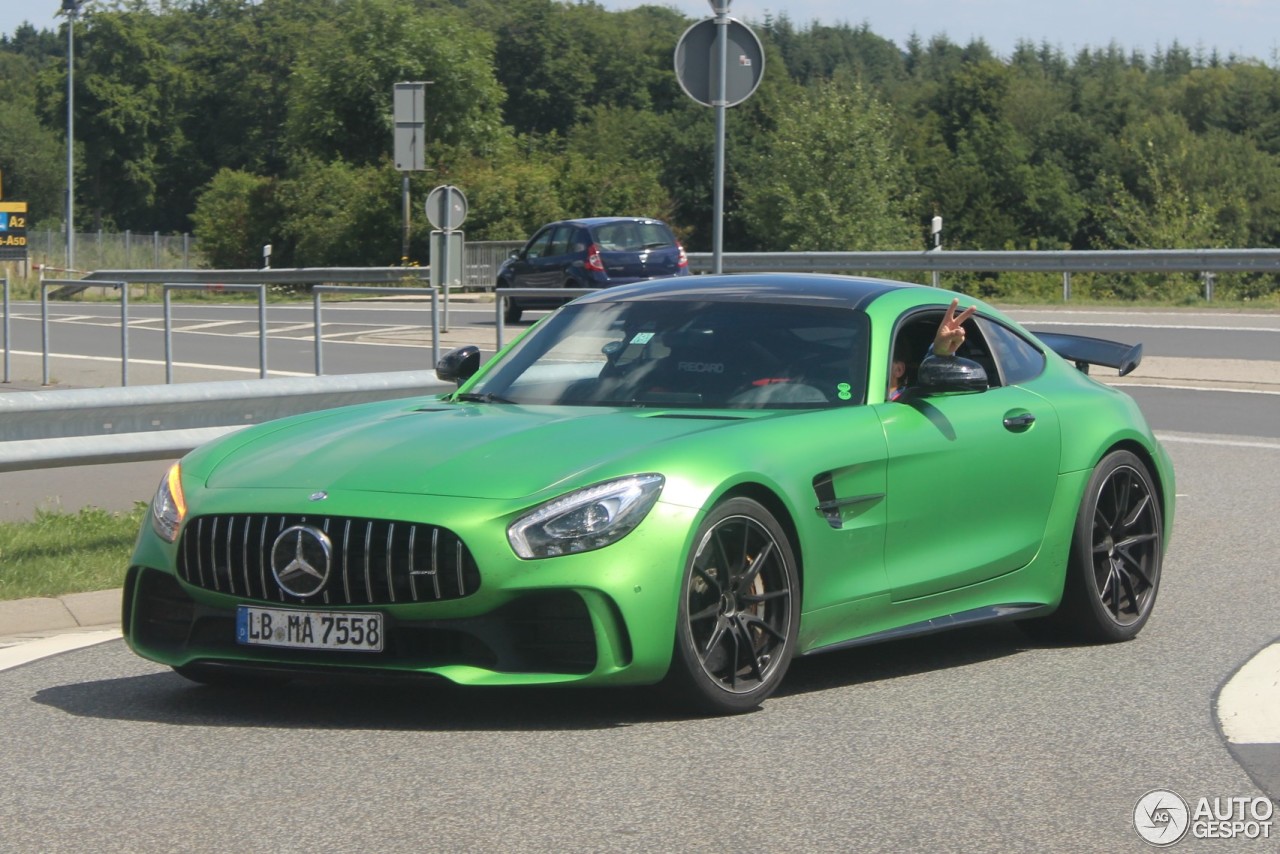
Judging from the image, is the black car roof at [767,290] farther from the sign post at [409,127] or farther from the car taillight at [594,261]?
the car taillight at [594,261]


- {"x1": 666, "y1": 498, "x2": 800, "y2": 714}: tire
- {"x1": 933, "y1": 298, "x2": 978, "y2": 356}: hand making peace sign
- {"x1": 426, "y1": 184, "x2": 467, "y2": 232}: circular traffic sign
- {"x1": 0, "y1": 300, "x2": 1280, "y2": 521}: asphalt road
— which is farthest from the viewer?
{"x1": 426, "y1": 184, "x2": 467, "y2": 232}: circular traffic sign

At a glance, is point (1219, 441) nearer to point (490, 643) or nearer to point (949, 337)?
point (949, 337)

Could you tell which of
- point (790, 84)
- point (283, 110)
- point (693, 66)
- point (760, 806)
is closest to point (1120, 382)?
point (693, 66)

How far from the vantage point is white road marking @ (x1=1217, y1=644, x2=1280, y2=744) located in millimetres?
5473

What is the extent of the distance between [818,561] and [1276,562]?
370 cm

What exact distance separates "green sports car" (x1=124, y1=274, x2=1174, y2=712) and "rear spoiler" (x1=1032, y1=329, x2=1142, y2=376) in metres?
0.80

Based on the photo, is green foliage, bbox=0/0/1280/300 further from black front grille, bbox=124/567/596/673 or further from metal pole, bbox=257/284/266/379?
black front grille, bbox=124/567/596/673

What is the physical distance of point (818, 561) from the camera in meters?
5.84

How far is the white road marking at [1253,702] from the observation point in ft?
18.0

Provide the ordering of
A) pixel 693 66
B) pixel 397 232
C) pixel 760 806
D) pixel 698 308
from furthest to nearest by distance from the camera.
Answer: pixel 397 232, pixel 693 66, pixel 698 308, pixel 760 806

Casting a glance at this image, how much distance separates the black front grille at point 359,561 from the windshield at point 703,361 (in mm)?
1241

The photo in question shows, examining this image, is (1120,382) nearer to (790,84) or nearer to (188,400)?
(188,400)

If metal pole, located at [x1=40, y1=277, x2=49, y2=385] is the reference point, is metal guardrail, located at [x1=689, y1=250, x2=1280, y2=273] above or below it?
above

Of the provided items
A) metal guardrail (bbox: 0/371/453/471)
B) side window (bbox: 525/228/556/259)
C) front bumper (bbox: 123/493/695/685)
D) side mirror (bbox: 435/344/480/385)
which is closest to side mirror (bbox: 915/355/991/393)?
front bumper (bbox: 123/493/695/685)
